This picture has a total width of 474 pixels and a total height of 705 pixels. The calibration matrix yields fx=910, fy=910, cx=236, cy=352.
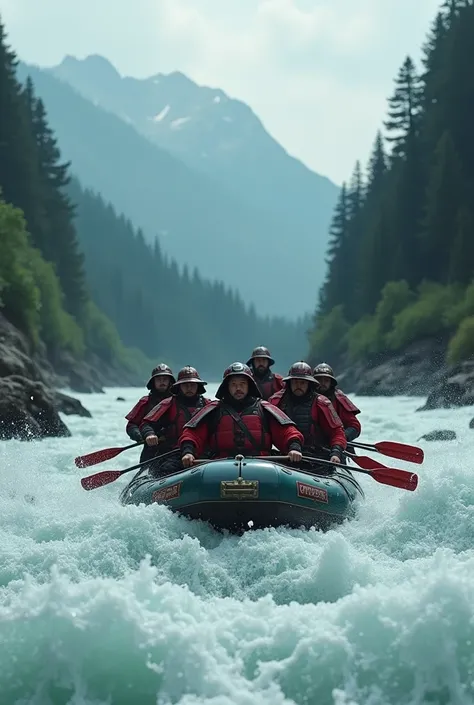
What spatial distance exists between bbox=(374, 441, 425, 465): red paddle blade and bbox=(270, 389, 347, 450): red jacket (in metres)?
0.99

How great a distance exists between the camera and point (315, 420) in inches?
448

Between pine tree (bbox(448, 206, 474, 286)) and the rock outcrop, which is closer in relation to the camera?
the rock outcrop

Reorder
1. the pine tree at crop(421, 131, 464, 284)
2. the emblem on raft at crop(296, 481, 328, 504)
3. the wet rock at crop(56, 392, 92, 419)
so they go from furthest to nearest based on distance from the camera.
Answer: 1. the pine tree at crop(421, 131, 464, 284)
2. the wet rock at crop(56, 392, 92, 419)
3. the emblem on raft at crop(296, 481, 328, 504)

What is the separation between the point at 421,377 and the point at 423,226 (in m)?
13.6

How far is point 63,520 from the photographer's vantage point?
9930 mm

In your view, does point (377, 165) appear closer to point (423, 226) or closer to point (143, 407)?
point (423, 226)

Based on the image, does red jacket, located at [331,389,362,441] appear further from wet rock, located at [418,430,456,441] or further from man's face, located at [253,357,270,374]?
wet rock, located at [418,430,456,441]

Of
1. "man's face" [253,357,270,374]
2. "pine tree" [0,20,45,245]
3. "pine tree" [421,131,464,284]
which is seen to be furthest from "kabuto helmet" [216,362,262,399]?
"pine tree" [0,20,45,245]

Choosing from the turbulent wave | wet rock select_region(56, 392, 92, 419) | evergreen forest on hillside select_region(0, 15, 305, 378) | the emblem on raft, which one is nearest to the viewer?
the turbulent wave

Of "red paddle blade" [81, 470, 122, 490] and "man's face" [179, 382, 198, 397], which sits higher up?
"man's face" [179, 382, 198, 397]

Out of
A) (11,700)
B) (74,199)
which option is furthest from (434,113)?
(74,199)

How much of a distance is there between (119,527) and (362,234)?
180 feet

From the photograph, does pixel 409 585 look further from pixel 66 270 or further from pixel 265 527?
pixel 66 270

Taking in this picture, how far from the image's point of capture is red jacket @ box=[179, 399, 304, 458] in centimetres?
998
